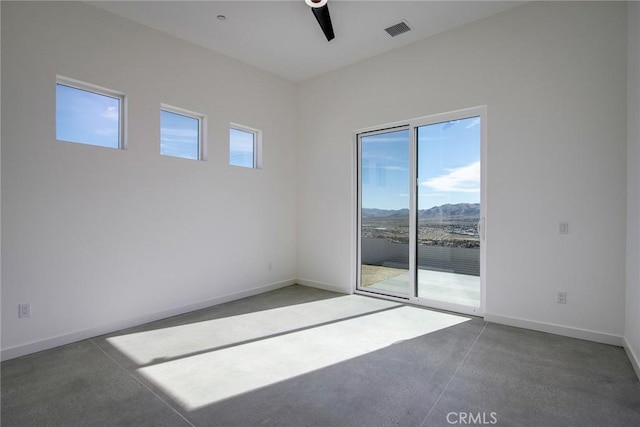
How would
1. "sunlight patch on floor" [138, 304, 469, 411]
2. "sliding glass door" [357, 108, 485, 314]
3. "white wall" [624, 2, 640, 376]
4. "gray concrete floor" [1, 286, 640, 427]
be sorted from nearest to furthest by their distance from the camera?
1. "gray concrete floor" [1, 286, 640, 427]
2. "sunlight patch on floor" [138, 304, 469, 411]
3. "white wall" [624, 2, 640, 376]
4. "sliding glass door" [357, 108, 485, 314]

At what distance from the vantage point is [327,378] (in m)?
2.40

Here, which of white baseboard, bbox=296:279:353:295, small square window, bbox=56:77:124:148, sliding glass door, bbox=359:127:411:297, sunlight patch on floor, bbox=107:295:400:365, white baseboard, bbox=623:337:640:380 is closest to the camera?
white baseboard, bbox=623:337:640:380

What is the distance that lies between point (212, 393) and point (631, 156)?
3.88m

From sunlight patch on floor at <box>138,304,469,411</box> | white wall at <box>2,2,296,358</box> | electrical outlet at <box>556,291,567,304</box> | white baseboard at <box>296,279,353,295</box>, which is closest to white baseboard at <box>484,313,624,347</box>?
electrical outlet at <box>556,291,567,304</box>

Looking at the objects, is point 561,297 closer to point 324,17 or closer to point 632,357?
point 632,357

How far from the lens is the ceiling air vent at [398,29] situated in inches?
147

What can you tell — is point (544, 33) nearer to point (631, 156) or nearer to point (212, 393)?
point (631, 156)

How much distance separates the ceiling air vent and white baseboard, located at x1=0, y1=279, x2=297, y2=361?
3.92 meters

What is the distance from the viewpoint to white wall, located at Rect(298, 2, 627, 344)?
117 inches

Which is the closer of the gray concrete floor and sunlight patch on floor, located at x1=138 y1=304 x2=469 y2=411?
the gray concrete floor

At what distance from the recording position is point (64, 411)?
2018 millimetres

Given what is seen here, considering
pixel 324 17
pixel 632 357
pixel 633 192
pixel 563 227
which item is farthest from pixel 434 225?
pixel 324 17

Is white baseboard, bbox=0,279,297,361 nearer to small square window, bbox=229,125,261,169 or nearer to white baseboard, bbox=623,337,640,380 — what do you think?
small square window, bbox=229,125,261,169

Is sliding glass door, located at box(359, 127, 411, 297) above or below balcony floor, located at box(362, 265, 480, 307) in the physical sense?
above
